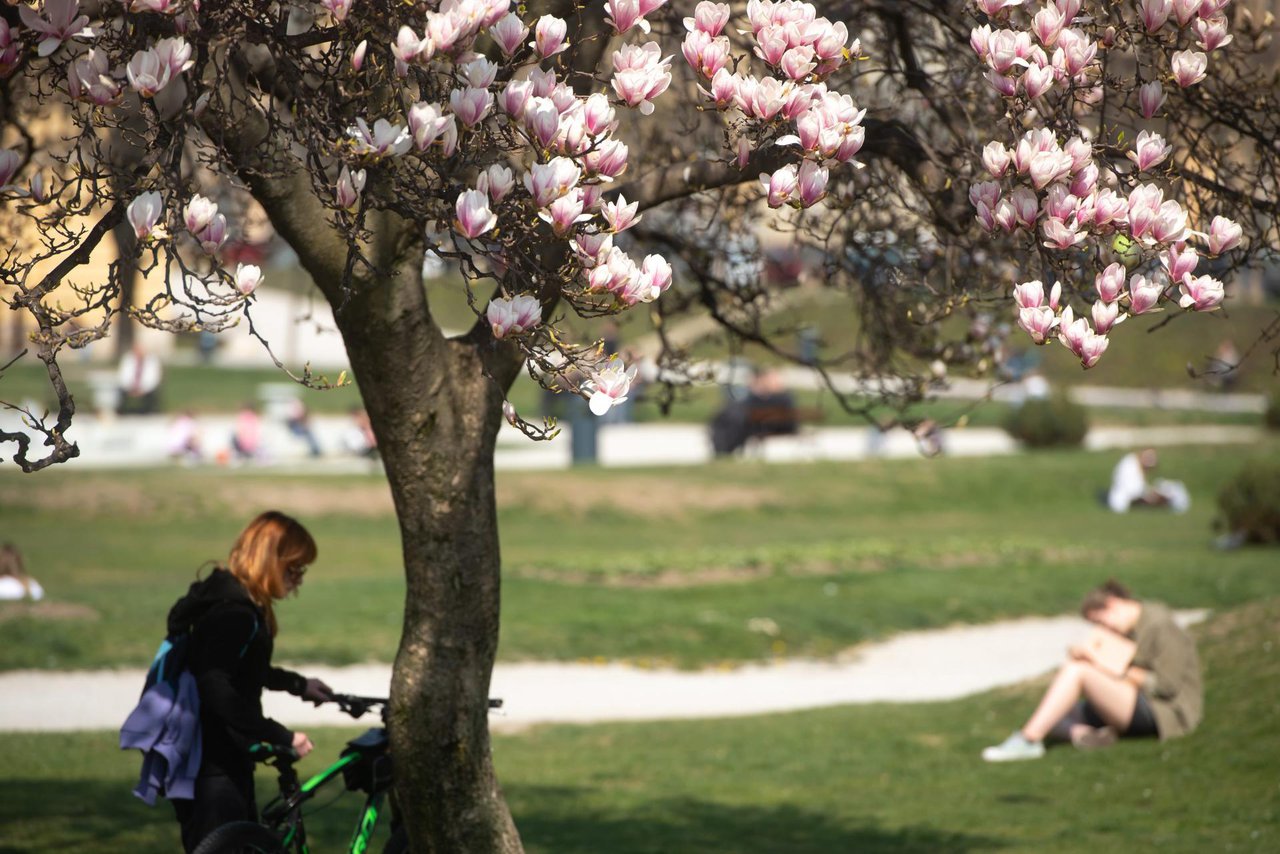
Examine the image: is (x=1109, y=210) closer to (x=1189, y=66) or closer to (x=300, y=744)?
(x=1189, y=66)

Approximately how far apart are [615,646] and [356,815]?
18.4 feet

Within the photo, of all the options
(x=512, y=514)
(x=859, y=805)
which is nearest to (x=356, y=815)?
(x=859, y=805)

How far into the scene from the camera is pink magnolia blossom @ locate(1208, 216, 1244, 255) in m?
4.31

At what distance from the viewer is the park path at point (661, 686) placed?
1160cm

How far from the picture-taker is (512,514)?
2148 centimetres

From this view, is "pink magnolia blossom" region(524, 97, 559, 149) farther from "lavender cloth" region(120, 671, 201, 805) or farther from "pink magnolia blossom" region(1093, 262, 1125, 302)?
"lavender cloth" region(120, 671, 201, 805)

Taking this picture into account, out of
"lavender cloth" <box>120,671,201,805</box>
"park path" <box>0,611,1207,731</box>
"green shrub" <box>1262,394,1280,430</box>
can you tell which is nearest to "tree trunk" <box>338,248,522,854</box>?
"lavender cloth" <box>120,671,201,805</box>

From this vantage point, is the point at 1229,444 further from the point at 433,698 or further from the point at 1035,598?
the point at 433,698

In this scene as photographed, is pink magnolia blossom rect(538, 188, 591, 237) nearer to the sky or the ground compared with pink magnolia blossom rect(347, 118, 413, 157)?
nearer to the ground

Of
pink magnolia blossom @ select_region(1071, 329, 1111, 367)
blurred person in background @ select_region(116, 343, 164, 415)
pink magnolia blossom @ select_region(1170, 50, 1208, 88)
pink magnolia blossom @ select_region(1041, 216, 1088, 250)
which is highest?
blurred person in background @ select_region(116, 343, 164, 415)

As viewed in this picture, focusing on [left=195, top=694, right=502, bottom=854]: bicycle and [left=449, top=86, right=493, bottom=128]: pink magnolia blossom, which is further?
[left=195, top=694, right=502, bottom=854]: bicycle

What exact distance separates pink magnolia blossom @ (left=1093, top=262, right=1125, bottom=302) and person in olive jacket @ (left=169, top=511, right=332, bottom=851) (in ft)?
8.49

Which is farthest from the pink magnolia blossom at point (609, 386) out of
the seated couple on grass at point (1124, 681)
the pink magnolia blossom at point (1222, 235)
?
the seated couple on grass at point (1124, 681)

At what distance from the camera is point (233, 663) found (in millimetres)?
5133
